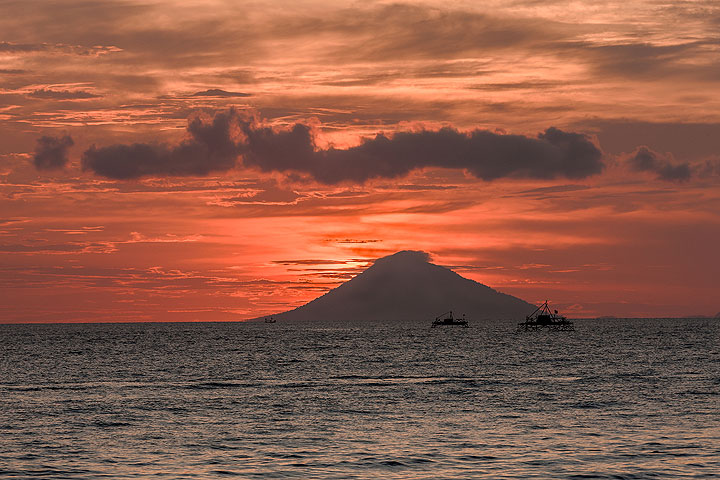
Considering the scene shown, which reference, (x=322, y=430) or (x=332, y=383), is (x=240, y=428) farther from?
(x=332, y=383)

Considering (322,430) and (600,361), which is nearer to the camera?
(322,430)

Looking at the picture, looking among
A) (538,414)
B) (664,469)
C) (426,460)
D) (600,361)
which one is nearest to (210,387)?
(538,414)

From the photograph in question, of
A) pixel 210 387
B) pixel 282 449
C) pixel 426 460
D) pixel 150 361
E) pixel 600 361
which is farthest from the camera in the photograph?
pixel 150 361

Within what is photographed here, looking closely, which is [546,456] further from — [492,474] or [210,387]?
[210,387]

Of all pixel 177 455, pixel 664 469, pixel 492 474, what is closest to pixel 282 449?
pixel 177 455

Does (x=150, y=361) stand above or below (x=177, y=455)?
below

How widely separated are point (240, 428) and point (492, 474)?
20.1m

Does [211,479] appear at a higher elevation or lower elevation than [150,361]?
higher

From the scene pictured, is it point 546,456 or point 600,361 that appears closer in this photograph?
point 546,456

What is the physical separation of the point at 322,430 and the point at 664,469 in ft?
69.0

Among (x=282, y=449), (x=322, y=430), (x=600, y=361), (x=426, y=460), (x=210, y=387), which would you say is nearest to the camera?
(x=426, y=460)

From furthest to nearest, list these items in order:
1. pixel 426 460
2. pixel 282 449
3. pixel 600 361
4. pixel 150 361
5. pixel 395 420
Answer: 1. pixel 150 361
2. pixel 600 361
3. pixel 395 420
4. pixel 282 449
5. pixel 426 460

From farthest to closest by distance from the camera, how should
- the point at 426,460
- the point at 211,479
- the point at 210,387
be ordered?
the point at 210,387, the point at 426,460, the point at 211,479

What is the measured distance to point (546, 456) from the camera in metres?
41.5
